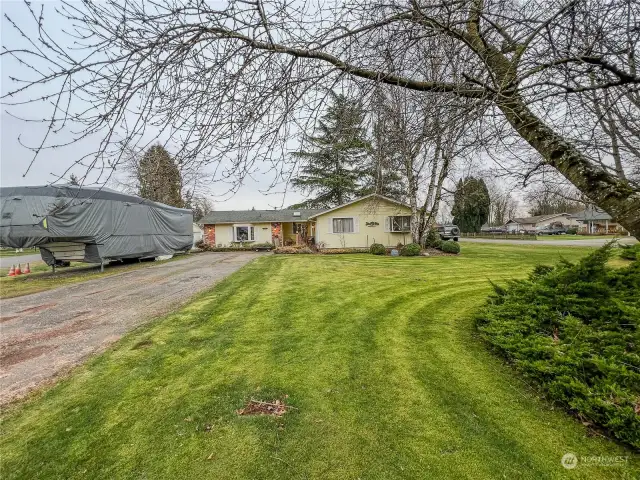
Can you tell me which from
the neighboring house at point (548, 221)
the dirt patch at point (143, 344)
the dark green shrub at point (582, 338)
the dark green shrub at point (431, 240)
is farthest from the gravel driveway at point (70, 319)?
the neighboring house at point (548, 221)

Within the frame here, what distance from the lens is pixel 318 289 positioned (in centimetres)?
794

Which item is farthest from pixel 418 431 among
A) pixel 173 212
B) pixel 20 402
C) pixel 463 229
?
pixel 463 229

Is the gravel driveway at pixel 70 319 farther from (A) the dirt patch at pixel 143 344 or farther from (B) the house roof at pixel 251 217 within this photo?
(B) the house roof at pixel 251 217

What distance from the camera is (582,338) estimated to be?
3.23 metres

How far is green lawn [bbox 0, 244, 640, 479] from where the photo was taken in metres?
2.24

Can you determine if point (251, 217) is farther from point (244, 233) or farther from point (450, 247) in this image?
point (450, 247)

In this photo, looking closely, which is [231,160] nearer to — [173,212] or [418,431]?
[418,431]

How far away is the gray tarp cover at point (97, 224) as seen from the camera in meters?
9.84

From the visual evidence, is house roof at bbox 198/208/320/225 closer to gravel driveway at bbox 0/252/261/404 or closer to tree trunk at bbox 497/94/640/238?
gravel driveway at bbox 0/252/261/404

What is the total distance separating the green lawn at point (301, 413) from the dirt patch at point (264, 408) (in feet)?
0.24

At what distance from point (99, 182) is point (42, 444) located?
2210 millimetres

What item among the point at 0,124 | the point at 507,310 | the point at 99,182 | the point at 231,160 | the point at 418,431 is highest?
the point at 0,124

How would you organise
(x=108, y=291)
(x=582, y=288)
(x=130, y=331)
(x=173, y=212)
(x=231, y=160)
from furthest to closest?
(x=173, y=212) → (x=108, y=291) → (x=130, y=331) → (x=582, y=288) → (x=231, y=160)

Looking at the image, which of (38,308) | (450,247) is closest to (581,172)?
(38,308)
